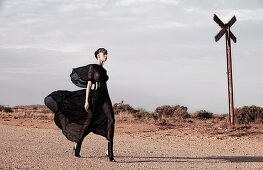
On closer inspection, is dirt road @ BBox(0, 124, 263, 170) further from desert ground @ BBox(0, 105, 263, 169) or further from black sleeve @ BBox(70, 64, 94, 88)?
black sleeve @ BBox(70, 64, 94, 88)

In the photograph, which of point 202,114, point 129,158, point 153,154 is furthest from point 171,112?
point 129,158

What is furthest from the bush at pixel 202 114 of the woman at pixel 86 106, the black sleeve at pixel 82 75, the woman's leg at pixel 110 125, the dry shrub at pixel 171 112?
the woman's leg at pixel 110 125

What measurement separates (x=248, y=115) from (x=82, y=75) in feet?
55.0

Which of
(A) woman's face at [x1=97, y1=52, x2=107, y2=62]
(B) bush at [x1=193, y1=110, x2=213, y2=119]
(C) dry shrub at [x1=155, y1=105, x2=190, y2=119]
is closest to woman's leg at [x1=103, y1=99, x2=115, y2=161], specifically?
(A) woman's face at [x1=97, y1=52, x2=107, y2=62]

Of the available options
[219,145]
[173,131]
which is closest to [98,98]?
[219,145]

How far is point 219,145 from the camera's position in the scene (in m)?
16.5

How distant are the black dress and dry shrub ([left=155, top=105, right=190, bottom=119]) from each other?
70.6ft

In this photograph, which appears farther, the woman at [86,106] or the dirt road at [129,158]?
the woman at [86,106]

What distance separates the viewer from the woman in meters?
10.2

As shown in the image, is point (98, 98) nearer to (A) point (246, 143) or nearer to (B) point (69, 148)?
(B) point (69, 148)

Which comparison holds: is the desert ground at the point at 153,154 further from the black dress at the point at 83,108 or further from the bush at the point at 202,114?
the bush at the point at 202,114

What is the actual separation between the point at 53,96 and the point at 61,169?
2.98 metres

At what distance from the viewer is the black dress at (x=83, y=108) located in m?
10.2

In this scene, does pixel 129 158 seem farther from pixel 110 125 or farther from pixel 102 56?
pixel 102 56
